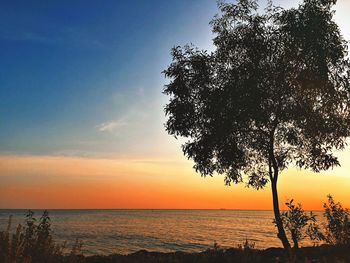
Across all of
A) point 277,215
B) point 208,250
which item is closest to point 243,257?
point 208,250

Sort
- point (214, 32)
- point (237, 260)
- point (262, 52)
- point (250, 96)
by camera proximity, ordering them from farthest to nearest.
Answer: point (214, 32) < point (262, 52) < point (250, 96) < point (237, 260)

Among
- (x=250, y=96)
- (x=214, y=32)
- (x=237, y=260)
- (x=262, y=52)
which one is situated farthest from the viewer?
(x=214, y=32)

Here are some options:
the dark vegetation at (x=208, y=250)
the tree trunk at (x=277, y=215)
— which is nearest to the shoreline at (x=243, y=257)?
the dark vegetation at (x=208, y=250)

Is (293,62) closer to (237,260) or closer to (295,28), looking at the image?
(295,28)

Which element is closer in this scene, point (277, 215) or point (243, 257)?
point (243, 257)

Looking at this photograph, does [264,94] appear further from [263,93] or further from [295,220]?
[295,220]

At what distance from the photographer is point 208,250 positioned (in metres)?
16.8

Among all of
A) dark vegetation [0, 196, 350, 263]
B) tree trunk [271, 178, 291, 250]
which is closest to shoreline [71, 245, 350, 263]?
dark vegetation [0, 196, 350, 263]

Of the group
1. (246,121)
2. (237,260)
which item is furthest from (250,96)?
(237,260)

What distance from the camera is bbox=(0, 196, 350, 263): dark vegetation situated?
10141 millimetres

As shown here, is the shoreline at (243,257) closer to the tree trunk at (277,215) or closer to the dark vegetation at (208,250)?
the dark vegetation at (208,250)

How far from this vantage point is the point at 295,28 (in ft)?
61.9

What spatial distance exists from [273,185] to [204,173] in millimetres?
3908

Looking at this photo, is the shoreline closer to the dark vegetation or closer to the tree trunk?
the dark vegetation
